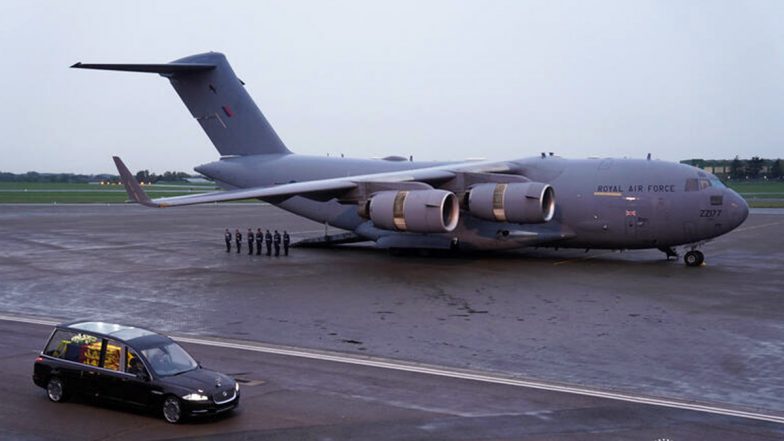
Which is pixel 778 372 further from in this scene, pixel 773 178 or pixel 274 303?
pixel 773 178

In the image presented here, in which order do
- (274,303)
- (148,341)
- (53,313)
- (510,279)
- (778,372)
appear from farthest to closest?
1. (510,279)
2. (274,303)
3. (53,313)
4. (778,372)
5. (148,341)

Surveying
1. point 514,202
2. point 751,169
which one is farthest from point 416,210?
point 751,169

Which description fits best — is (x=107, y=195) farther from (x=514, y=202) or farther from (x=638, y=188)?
(x=638, y=188)

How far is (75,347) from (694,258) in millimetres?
20162

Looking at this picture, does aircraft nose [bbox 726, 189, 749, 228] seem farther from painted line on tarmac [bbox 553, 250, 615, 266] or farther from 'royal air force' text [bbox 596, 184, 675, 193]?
painted line on tarmac [bbox 553, 250, 615, 266]

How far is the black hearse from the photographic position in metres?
9.78

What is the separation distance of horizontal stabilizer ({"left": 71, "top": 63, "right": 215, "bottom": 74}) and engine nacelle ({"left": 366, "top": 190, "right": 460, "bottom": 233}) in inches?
386

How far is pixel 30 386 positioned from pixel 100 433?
101 inches

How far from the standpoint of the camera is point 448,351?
45.5 feet

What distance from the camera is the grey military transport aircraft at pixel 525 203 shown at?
24.5 metres

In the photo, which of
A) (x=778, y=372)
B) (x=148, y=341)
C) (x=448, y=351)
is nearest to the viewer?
(x=148, y=341)

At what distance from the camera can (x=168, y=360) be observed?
10.4 m

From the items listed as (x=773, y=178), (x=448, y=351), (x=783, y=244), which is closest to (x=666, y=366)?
(x=448, y=351)

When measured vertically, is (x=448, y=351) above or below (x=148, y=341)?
below
